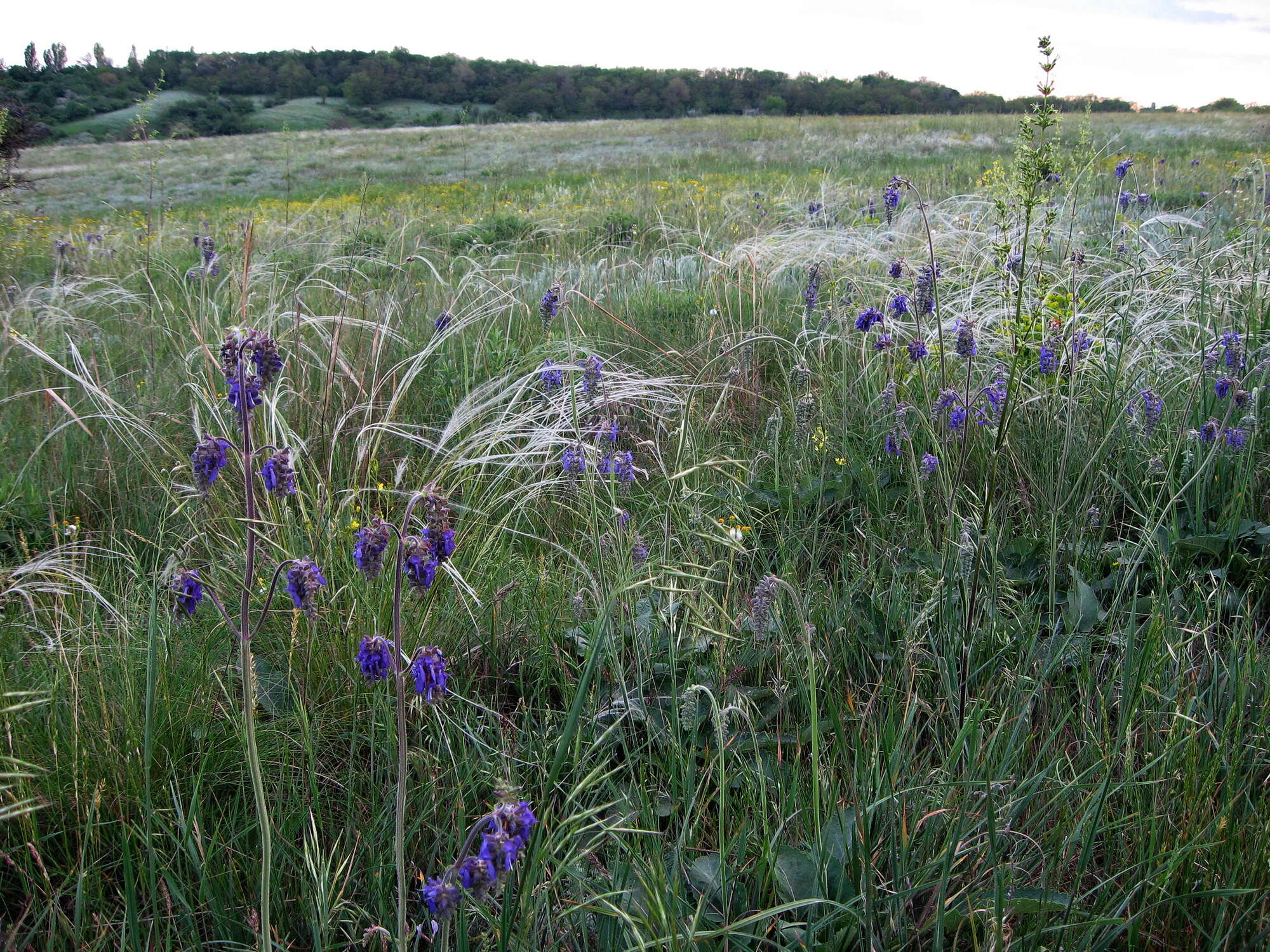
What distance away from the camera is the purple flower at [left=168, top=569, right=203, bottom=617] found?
3.13 feet

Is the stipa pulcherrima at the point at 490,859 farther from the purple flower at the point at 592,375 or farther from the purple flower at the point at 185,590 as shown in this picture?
the purple flower at the point at 592,375

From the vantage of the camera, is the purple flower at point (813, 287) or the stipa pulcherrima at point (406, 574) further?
the purple flower at point (813, 287)

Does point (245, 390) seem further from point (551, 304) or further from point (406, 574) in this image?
point (551, 304)

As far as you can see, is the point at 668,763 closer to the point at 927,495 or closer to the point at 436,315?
the point at 927,495

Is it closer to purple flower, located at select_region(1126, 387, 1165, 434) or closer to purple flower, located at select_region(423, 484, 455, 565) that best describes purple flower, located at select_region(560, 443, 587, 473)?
purple flower, located at select_region(423, 484, 455, 565)

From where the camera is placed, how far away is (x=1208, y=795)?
1.24 metres

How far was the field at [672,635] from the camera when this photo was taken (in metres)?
1.10

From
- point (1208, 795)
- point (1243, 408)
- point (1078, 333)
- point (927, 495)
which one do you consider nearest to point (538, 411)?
point (927, 495)

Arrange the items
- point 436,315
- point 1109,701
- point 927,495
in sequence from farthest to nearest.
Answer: point 436,315
point 927,495
point 1109,701

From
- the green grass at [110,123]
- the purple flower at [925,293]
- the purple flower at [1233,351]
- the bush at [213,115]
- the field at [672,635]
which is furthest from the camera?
the green grass at [110,123]

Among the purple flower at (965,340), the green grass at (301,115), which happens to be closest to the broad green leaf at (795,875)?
the purple flower at (965,340)

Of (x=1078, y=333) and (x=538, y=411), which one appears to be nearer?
(x=1078, y=333)

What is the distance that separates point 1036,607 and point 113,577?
2446mm

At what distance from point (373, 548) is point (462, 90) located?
54421mm
